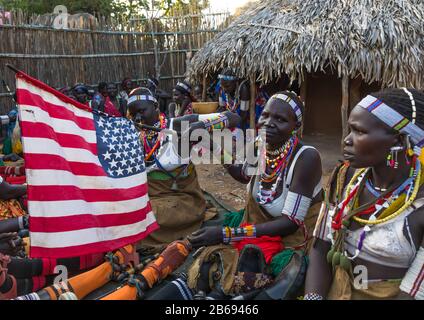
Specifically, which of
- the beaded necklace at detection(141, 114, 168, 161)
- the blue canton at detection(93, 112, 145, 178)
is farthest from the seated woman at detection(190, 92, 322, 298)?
the beaded necklace at detection(141, 114, 168, 161)

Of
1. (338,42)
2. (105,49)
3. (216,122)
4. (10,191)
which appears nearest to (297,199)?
(216,122)

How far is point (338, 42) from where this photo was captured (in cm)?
696

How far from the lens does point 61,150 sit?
254 centimetres

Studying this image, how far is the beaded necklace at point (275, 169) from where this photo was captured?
285cm

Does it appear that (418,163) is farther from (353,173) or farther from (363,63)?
(363,63)

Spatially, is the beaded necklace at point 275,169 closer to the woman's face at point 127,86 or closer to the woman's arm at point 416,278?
the woman's arm at point 416,278

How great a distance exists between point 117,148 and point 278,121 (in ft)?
3.56

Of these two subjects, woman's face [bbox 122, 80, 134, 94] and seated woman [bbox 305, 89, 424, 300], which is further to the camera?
woman's face [bbox 122, 80, 134, 94]

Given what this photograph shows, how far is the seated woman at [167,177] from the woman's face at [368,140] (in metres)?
1.99

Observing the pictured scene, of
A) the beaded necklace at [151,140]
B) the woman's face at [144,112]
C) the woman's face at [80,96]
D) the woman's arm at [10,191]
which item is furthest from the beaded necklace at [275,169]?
the woman's face at [80,96]

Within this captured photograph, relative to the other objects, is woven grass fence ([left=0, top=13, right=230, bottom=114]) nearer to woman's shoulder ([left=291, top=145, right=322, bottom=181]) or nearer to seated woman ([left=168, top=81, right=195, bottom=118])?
seated woman ([left=168, top=81, right=195, bottom=118])

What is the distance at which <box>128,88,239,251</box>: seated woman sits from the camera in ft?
12.9

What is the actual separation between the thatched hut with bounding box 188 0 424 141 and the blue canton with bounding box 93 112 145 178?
188 inches

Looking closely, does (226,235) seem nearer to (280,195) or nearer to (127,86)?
(280,195)
